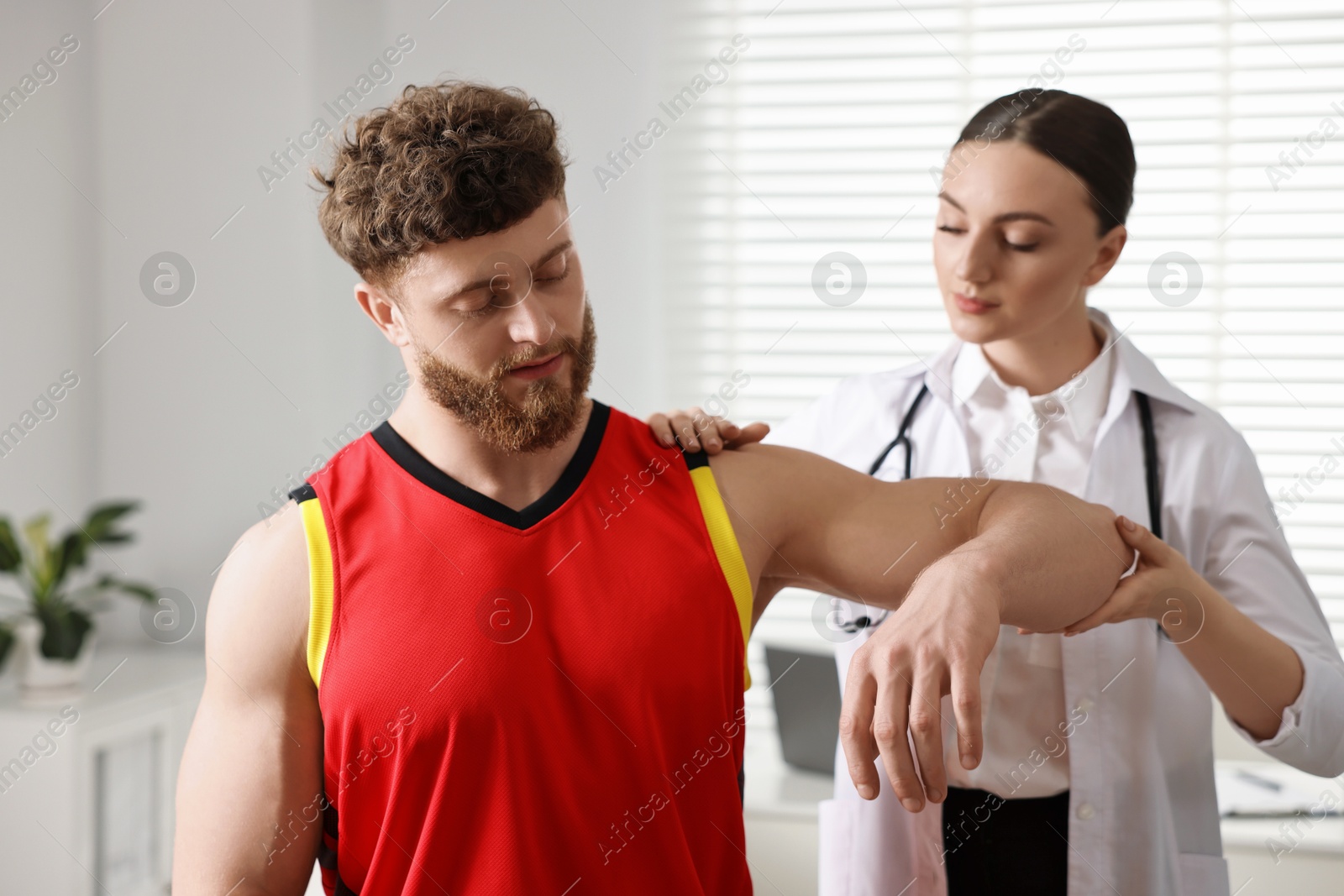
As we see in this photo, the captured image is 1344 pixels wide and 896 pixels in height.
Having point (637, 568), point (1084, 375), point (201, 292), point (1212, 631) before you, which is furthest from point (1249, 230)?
point (201, 292)

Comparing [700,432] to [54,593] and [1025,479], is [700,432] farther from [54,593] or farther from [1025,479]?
[54,593]

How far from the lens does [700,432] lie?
1186 mm

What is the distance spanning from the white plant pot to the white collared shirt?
209cm

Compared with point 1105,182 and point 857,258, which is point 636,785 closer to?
point 1105,182

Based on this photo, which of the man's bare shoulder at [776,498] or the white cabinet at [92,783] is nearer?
the man's bare shoulder at [776,498]

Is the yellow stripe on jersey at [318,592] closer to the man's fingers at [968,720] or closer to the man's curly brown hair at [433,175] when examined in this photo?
the man's curly brown hair at [433,175]

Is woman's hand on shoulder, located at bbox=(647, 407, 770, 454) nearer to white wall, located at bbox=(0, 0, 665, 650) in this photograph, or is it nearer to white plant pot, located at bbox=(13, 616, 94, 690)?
white wall, located at bbox=(0, 0, 665, 650)

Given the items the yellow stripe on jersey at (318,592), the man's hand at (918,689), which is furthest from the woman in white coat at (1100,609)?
the yellow stripe on jersey at (318,592)

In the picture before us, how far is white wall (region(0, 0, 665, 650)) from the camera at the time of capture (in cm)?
256

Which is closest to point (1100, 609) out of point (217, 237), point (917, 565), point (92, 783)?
point (917, 565)

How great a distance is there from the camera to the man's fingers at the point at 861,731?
83 centimetres

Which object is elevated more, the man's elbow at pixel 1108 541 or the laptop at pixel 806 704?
the man's elbow at pixel 1108 541

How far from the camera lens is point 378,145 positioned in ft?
3.63

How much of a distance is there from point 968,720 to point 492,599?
478mm
